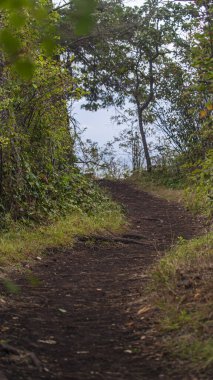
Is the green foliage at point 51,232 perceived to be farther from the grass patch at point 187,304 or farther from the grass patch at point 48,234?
the grass patch at point 187,304

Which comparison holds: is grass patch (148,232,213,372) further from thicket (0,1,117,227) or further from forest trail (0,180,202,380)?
thicket (0,1,117,227)

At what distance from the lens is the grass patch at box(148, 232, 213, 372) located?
3.59 meters

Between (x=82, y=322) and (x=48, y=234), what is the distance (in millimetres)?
4283

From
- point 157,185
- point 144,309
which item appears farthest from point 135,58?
point 144,309

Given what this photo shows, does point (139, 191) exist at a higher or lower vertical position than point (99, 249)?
higher

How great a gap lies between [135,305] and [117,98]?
63.9ft

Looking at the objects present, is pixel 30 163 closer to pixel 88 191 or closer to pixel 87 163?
pixel 88 191

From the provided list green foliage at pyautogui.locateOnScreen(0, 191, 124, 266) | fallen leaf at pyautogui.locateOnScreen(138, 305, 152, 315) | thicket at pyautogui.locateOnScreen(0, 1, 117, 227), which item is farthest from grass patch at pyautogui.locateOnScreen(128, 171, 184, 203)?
fallen leaf at pyautogui.locateOnScreen(138, 305, 152, 315)

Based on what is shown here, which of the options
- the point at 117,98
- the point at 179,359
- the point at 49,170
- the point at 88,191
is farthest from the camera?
the point at 117,98

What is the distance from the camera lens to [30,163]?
10.4 metres

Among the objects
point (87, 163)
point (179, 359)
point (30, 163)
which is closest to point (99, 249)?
point (30, 163)

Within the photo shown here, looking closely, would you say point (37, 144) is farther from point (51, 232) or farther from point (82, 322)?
point (82, 322)

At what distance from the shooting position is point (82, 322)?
4.64 metres

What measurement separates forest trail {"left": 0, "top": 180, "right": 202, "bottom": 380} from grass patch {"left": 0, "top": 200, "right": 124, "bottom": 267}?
0.26m
